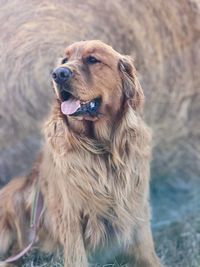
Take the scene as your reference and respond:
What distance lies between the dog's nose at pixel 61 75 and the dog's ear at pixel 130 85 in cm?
43

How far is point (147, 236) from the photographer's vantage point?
19.9 ft

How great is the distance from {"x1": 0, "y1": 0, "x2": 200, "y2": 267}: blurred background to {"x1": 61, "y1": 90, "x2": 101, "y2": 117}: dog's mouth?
960mm

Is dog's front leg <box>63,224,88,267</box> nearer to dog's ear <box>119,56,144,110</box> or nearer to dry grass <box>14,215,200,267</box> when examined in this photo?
dry grass <box>14,215,200,267</box>

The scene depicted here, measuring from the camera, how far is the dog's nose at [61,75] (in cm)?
538

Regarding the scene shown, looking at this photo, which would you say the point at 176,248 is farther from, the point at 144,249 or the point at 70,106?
the point at 70,106

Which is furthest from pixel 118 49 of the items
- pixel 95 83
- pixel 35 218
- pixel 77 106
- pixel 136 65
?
pixel 35 218

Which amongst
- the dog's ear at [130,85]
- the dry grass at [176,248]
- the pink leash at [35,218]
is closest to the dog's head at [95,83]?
the dog's ear at [130,85]

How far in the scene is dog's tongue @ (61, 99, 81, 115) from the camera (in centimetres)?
550

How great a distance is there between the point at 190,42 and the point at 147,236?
1.44 metres

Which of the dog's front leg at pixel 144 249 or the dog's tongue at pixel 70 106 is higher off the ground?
the dog's tongue at pixel 70 106

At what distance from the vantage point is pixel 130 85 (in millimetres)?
5684

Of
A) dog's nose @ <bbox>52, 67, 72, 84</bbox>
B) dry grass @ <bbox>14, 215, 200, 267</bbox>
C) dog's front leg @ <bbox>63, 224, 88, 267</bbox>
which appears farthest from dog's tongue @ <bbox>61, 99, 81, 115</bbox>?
dry grass @ <bbox>14, 215, 200, 267</bbox>

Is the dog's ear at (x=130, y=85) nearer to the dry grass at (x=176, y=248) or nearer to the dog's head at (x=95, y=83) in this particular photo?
the dog's head at (x=95, y=83)

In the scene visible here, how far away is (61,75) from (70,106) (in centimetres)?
23
